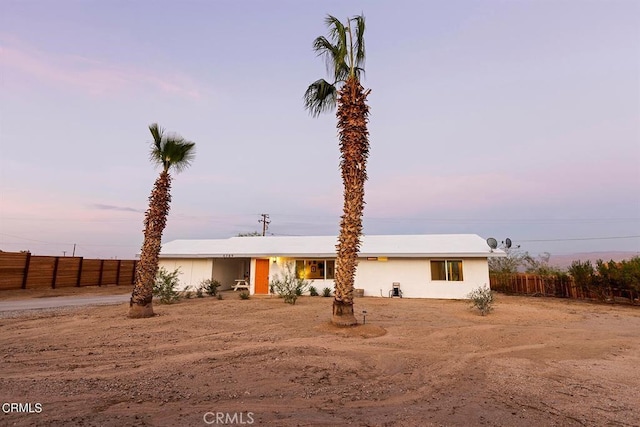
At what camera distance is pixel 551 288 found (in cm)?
2006

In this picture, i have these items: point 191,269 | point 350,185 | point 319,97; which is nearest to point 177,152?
point 319,97

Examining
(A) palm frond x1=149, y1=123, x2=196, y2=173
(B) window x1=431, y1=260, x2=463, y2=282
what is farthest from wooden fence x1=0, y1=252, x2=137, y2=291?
(B) window x1=431, y1=260, x2=463, y2=282

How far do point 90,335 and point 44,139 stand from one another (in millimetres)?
13716

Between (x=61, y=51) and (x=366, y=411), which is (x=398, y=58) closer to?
(x=61, y=51)

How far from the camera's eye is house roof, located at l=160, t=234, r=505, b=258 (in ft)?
56.4

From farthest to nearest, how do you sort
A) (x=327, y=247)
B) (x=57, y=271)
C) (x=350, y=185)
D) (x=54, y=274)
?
(x=57, y=271) → (x=54, y=274) → (x=327, y=247) → (x=350, y=185)

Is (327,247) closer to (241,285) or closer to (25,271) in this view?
(241,285)

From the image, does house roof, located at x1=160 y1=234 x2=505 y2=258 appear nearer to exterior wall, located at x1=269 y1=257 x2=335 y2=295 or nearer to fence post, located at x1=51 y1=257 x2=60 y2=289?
exterior wall, located at x1=269 y1=257 x2=335 y2=295

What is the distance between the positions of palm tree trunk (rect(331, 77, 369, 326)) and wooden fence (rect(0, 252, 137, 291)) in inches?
808

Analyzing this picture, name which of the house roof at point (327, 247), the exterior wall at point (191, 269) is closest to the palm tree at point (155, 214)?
the house roof at point (327, 247)

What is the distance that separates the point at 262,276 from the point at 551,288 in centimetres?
1899

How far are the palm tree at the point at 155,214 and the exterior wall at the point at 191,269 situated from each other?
9.85 metres

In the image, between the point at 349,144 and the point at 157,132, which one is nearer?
the point at 349,144

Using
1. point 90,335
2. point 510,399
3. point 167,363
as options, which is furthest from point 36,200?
point 510,399
